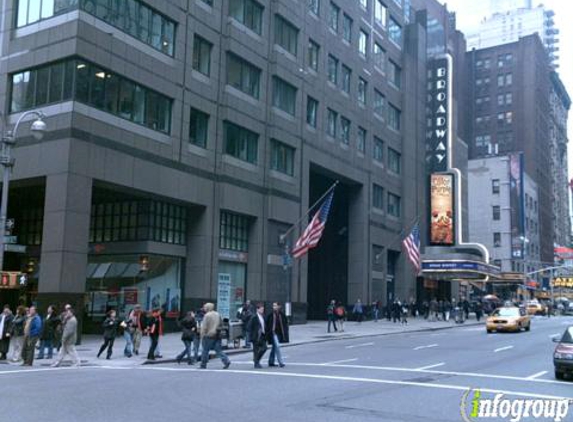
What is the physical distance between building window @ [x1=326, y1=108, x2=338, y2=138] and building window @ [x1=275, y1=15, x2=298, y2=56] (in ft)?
19.6

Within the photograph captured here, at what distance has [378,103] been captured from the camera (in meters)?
56.0

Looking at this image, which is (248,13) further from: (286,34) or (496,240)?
(496,240)

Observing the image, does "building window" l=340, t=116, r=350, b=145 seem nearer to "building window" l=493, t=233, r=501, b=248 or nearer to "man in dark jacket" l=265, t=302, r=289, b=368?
"man in dark jacket" l=265, t=302, r=289, b=368

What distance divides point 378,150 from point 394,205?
5.48 m

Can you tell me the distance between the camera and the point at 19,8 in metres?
31.4

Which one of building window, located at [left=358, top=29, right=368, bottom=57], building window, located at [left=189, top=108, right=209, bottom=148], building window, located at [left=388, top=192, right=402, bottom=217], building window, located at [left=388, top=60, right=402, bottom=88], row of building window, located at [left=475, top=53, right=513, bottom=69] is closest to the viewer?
building window, located at [left=189, top=108, right=209, bottom=148]

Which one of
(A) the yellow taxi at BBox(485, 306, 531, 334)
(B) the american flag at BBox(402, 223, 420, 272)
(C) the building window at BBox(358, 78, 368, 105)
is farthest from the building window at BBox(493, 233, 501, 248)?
(A) the yellow taxi at BBox(485, 306, 531, 334)

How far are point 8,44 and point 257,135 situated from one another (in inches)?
566

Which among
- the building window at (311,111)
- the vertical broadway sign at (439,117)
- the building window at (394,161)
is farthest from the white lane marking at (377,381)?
the vertical broadway sign at (439,117)

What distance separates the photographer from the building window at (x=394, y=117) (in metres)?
58.1

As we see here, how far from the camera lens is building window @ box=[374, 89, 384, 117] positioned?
55431mm

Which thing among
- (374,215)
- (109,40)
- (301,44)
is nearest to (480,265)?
(374,215)

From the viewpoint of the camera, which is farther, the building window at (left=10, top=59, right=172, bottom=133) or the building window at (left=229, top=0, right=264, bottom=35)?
the building window at (left=229, top=0, right=264, bottom=35)

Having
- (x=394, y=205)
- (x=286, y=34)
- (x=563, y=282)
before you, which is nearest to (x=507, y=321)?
(x=394, y=205)
